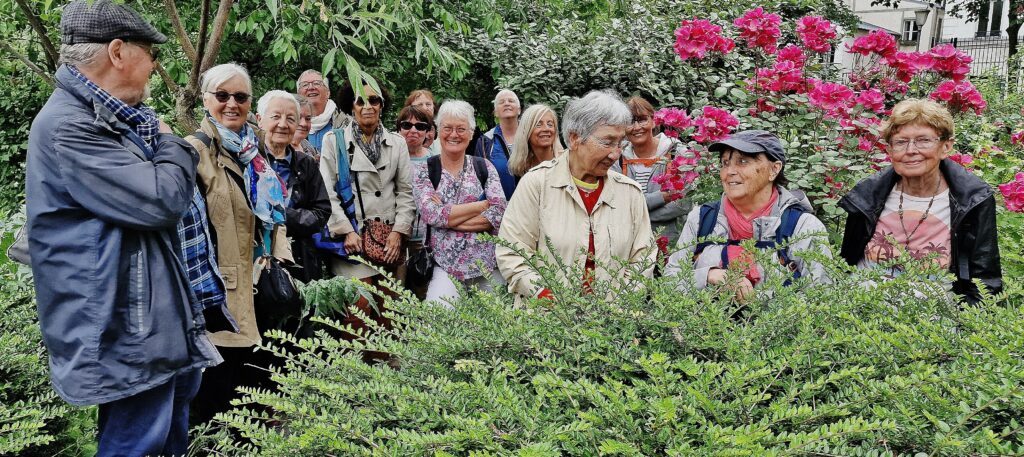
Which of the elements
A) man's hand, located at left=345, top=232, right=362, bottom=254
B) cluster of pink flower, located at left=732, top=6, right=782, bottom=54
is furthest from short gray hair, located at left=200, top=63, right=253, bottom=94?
cluster of pink flower, located at left=732, top=6, right=782, bottom=54

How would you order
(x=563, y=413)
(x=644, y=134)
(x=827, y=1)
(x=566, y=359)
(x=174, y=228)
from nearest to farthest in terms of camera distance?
(x=563, y=413) < (x=566, y=359) < (x=174, y=228) < (x=644, y=134) < (x=827, y=1)

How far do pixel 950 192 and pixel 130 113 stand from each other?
3.26 meters

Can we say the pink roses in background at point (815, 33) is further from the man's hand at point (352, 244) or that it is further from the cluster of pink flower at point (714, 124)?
the man's hand at point (352, 244)

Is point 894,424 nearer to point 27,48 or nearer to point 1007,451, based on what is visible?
point 1007,451

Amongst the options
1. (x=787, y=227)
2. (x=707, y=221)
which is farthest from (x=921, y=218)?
(x=707, y=221)

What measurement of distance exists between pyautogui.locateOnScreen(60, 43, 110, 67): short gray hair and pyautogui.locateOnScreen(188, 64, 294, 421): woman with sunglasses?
2.58 ft

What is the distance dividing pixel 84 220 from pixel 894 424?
7.73 ft

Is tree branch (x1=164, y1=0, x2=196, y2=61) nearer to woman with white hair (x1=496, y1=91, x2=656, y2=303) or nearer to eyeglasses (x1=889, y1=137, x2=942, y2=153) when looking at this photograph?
woman with white hair (x1=496, y1=91, x2=656, y2=303)

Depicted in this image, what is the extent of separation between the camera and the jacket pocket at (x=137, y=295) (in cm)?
265

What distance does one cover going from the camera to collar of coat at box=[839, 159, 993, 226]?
348 centimetres

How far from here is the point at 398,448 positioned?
6.22 ft

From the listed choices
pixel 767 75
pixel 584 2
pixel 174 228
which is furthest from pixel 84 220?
pixel 584 2

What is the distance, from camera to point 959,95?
4.35 metres

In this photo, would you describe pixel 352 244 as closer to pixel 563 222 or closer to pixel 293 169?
pixel 293 169
